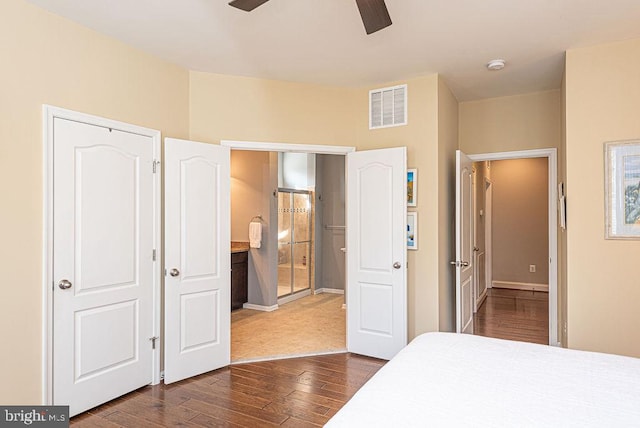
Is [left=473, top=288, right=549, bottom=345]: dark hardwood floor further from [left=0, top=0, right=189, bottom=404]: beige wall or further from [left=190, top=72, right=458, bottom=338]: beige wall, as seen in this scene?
[left=0, top=0, right=189, bottom=404]: beige wall

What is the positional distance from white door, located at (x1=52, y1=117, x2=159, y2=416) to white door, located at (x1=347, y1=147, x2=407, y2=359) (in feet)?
6.05

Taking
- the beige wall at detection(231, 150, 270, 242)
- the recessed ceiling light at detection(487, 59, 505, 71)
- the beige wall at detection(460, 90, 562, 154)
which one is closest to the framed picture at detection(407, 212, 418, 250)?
the beige wall at detection(460, 90, 562, 154)

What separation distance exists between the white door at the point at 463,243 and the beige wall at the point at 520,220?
358cm

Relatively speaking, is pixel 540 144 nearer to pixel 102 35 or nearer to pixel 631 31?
pixel 631 31

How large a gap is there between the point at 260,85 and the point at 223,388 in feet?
8.86

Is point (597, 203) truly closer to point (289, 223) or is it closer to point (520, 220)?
point (289, 223)

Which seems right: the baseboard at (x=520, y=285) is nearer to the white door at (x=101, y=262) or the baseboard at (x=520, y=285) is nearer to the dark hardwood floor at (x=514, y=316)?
the dark hardwood floor at (x=514, y=316)

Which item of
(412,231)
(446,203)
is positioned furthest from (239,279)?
(446,203)

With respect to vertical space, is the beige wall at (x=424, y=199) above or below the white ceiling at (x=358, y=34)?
below

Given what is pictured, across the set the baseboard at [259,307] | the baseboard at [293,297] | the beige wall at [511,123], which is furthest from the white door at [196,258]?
the beige wall at [511,123]

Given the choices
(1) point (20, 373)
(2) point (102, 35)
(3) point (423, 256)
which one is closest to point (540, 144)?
(3) point (423, 256)

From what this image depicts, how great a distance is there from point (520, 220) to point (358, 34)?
5.83m

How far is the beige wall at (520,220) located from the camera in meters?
7.23

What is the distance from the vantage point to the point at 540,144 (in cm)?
418
